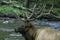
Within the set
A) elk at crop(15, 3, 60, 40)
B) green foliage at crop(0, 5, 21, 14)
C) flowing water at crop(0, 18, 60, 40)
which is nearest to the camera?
elk at crop(15, 3, 60, 40)

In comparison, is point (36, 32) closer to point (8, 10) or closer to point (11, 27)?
point (11, 27)

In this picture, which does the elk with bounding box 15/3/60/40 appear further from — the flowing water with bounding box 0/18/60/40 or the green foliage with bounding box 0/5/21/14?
the green foliage with bounding box 0/5/21/14

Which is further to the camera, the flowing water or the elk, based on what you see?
the flowing water

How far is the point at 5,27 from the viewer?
730 inches

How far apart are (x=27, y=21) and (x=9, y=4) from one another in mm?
18119

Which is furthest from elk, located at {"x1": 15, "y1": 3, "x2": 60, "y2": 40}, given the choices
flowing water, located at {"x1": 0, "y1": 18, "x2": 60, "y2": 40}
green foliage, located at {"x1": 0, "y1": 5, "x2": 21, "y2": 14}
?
green foliage, located at {"x1": 0, "y1": 5, "x2": 21, "y2": 14}

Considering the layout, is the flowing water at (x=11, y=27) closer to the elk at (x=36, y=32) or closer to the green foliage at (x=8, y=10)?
the elk at (x=36, y=32)

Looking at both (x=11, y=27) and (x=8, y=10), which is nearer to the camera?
(x=11, y=27)

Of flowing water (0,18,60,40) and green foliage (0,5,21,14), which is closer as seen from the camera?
flowing water (0,18,60,40)

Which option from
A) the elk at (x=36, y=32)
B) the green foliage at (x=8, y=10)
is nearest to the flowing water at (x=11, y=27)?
the elk at (x=36, y=32)

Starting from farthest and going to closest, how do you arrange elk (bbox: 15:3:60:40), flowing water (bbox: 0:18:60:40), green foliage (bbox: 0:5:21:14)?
green foliage (bbox: 0:5:21:14)
flowing water (bbox: 0:18:60:40)
elk (bbox: 15:3:60:40)

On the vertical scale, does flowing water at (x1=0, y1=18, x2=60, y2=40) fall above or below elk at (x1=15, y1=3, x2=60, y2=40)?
below

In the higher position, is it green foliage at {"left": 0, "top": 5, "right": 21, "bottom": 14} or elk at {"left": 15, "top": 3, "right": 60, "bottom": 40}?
elk at {"left": 15, "top": 3, "right": 60, "bottom": 40}

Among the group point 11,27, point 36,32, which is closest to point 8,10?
point 11,27
